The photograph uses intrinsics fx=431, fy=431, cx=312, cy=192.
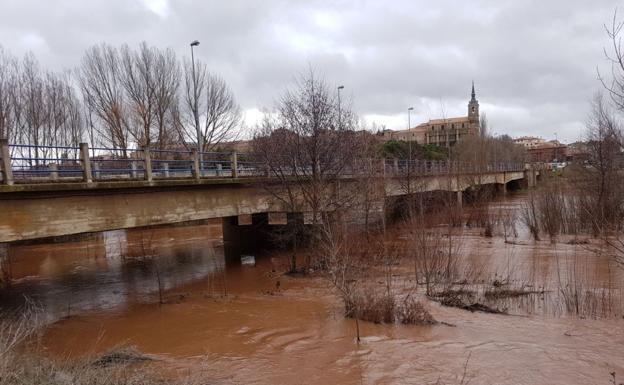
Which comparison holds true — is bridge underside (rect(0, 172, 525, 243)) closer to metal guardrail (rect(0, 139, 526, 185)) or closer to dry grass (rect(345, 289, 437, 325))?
metal guardrail (rect(0, 139, 526, 185))

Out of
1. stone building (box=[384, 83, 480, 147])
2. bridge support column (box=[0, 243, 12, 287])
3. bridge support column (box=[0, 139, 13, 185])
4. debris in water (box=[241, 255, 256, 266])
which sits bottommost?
debris in water (box=[241, 255, 256, 266])

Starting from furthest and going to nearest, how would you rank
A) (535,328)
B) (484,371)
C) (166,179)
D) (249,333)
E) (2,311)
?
1. (166,179)
2. (2,311)
3. (249,333)
4. (535,328)
5. (484,371)

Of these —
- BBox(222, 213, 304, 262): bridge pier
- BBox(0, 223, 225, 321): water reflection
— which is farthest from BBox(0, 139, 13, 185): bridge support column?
BBox(222, 213, 304, 262): bridge pier

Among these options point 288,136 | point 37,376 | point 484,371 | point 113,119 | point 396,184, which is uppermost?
point 113,119

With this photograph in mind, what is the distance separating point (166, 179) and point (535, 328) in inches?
485

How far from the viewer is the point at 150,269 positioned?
67.3 feet

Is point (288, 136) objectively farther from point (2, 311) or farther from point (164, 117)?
point (164, 117)

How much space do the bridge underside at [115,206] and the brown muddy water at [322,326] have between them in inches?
111

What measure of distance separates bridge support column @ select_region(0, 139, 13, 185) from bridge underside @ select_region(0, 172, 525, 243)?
0.34 metres

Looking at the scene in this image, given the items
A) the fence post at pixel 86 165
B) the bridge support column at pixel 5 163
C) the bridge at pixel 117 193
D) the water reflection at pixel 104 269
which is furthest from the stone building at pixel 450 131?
the bridge support column at pixel 5 163

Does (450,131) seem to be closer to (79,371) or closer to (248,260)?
(248,260)

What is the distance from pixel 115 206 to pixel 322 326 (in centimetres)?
763

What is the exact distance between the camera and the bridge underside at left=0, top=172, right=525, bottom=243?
37.5 ft

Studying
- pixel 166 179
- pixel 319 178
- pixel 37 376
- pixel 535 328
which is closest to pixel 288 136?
pixel 319 178
